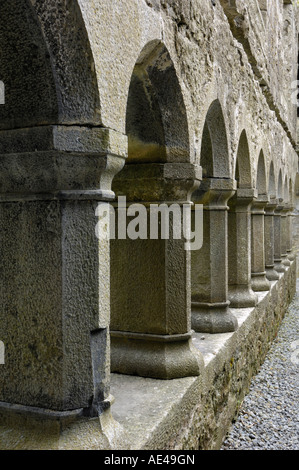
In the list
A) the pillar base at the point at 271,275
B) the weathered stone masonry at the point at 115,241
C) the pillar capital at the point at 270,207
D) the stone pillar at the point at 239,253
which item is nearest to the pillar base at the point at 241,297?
the stone pillar at the point at 239,253

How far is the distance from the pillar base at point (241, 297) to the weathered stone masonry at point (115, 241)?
0.26 m

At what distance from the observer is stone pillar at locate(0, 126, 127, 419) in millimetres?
1893

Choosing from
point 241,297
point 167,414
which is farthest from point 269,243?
point 167,414

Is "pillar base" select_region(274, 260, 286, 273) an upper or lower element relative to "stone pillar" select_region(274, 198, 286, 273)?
lower

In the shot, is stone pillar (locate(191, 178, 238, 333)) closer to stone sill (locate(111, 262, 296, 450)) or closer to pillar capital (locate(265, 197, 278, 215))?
stone sill (locate(111, 262, 296, 450))

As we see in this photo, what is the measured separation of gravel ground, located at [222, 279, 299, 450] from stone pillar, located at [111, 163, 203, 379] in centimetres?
102

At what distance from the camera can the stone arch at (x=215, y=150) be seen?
4.28m

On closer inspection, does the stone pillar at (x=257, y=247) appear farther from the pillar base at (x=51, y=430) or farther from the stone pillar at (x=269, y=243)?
the pillar base at (x=51, y=430)

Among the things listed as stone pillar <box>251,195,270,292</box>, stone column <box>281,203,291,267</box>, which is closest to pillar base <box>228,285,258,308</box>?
stone pillar <box>251,195,270,292</box>

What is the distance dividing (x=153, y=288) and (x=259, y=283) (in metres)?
3.84

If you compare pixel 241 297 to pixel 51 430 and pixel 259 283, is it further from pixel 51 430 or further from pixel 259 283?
pixel 51 430

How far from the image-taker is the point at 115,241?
3.11m

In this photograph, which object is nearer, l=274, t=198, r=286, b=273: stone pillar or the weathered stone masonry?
the weathered stone masonry
